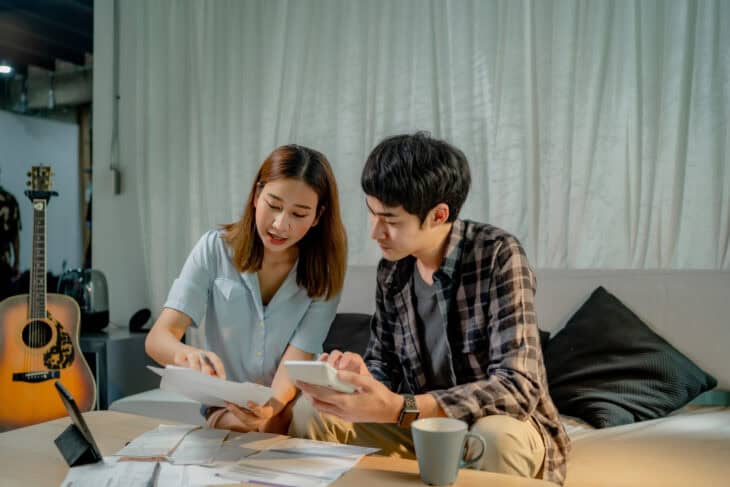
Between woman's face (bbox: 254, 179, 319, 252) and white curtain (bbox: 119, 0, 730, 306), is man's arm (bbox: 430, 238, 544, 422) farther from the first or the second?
white curtain (bbox: 119, 0, 730, 306)

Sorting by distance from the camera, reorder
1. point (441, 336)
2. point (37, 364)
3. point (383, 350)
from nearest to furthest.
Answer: point (441, 336) → point (383, 350) → point (37, 364)

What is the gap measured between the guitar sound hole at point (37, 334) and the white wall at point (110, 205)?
0.88 metres

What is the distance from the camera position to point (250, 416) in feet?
4.57

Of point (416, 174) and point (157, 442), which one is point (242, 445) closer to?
point (157, 442)

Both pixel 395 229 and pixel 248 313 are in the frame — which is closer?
pixel 395 229

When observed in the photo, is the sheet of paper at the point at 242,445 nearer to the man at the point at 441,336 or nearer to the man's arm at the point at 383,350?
the man at the point at 441,336

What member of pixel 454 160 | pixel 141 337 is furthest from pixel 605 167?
pixel 141 337

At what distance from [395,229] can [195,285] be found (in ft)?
1.93

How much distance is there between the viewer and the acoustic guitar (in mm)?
2396

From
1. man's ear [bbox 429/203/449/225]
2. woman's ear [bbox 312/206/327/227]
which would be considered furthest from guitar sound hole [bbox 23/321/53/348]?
man's ear [bbox 429/203/449/225]

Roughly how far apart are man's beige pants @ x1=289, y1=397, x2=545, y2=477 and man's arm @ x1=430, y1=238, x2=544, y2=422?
3cm

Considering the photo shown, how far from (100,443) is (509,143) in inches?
70.4

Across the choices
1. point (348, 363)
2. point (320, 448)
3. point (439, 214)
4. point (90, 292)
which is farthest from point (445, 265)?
point (90, 292)

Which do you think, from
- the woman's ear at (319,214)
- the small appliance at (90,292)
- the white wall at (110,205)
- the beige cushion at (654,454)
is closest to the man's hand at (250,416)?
the woman's ear at (319,214)
